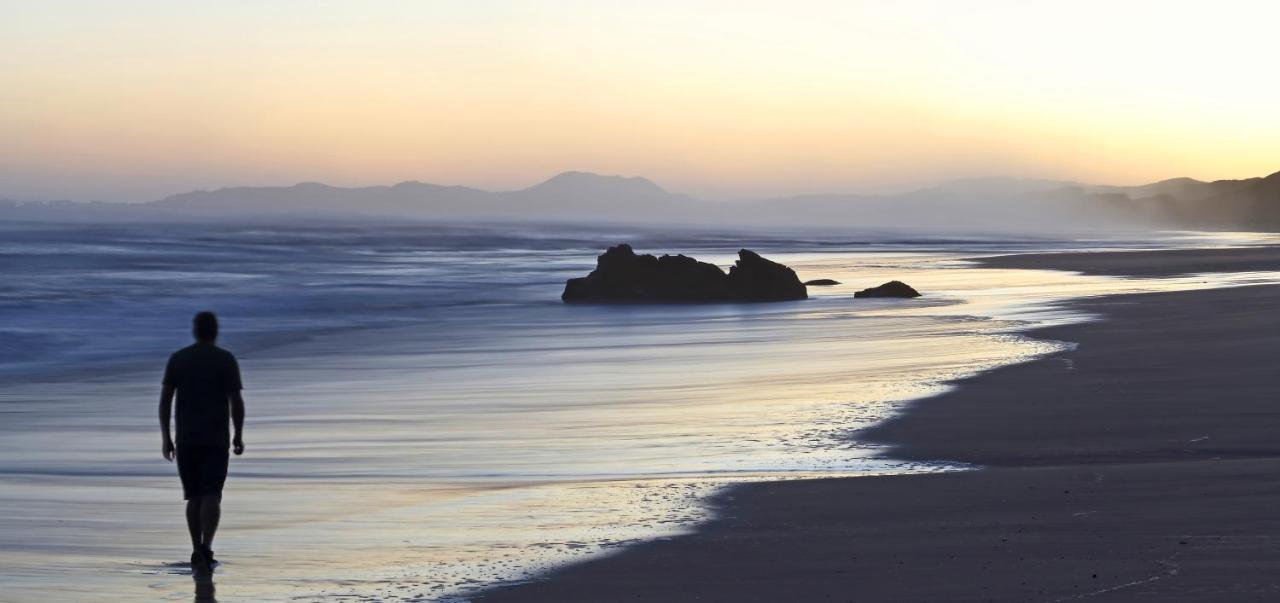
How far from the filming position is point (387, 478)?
10164mm

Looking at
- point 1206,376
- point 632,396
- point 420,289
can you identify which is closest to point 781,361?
point 632,396

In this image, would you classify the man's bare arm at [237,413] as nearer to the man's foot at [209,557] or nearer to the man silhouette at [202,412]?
the man silhouette at [202,412]

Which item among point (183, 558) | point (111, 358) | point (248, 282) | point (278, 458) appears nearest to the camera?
point (183, 558)

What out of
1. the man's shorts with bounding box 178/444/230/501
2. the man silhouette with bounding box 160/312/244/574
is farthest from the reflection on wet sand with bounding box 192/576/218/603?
the man's shorts with bounding box 178/444/230/501

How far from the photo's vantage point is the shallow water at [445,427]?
7.55m

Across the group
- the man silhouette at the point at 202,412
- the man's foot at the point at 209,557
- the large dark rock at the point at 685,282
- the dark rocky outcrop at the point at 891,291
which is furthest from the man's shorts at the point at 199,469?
the dark rocky outcrop at the point at 891,291

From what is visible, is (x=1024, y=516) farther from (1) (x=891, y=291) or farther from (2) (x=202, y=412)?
(1) (x=891, y=291)

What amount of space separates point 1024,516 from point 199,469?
4.52m

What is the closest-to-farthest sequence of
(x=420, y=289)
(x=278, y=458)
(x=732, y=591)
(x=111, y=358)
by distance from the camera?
(x=732, y=591), (x=278, y=458), (x=111, y=358), (x=420, y=289)

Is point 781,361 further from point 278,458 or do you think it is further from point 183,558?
point 183,558

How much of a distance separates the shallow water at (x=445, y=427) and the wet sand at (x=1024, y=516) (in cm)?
54

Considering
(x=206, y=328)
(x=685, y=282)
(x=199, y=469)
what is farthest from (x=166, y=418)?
(x=685, y=282)

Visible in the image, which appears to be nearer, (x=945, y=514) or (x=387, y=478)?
(x=945, y=514)

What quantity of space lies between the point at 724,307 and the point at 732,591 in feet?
89.1
